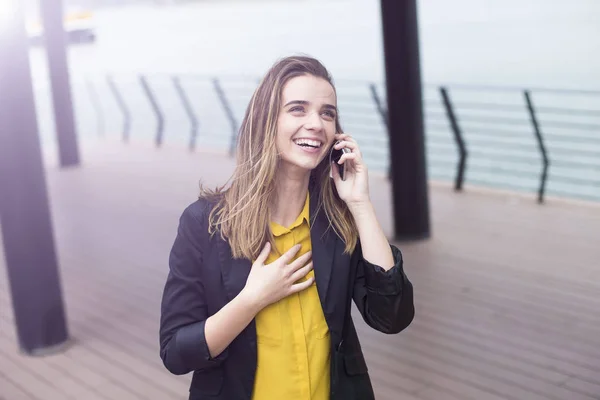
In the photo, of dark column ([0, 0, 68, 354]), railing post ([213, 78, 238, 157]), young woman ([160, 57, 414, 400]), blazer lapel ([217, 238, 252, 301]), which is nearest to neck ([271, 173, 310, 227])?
young woman ([160, 57, 414, 400])

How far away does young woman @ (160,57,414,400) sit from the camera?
1.39 m

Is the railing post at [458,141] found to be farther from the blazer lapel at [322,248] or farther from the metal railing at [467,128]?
the blazer lapel at [322,248]

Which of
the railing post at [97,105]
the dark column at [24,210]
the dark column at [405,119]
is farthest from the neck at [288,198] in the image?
the railing post at [97,105]

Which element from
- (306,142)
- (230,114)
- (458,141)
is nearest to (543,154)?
(458,141)

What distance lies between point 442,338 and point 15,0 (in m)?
2.43

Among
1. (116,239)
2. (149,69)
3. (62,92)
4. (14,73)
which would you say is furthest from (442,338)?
(149,69)

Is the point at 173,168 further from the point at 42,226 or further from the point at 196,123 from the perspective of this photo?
the point at 42,226

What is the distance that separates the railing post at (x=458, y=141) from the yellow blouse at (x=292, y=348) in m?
5.44

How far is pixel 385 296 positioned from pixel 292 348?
0.19 metres

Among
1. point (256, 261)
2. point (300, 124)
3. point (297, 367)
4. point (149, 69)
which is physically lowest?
point (149, 69)

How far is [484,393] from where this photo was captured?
3074 millimetres

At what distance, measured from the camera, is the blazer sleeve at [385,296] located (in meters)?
1.42

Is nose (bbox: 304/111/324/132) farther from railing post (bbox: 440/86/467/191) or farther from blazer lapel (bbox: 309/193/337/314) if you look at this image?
railing post (bbox: 440/86/467/191)

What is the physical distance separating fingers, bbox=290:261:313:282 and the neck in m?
0.11
